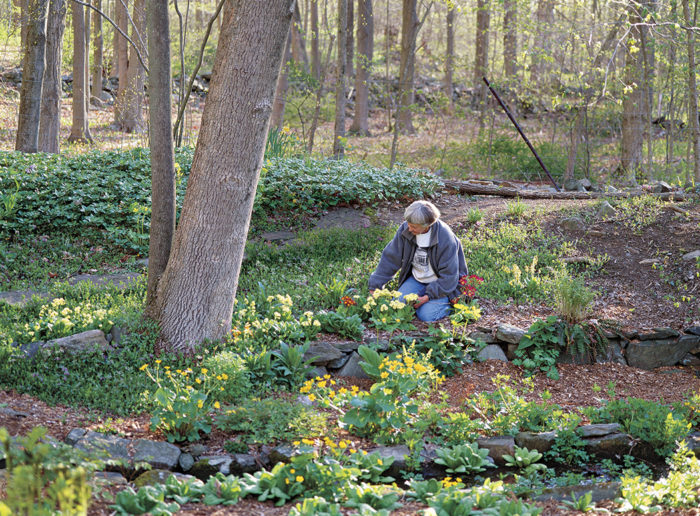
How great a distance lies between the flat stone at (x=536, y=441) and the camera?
3.86 m

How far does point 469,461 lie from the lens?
3598 millimetres

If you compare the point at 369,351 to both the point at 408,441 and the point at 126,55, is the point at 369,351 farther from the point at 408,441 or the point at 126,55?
the point at 126,55

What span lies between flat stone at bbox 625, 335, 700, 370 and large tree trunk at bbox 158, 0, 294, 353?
141 inches

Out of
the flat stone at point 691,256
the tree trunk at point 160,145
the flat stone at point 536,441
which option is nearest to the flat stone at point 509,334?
the flat stone at point 536,441

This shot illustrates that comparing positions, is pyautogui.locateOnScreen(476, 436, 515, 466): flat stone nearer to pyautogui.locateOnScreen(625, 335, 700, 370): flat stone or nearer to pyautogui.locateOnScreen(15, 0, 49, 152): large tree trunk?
pyautogui.locateOnScreen(625, 335, 700, 370): flat stone

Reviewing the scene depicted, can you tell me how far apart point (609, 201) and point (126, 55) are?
13.6 metres

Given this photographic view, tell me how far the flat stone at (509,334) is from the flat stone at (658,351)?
104 cm

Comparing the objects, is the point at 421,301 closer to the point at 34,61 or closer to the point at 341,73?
the point at 34,61

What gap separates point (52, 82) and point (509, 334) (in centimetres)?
922

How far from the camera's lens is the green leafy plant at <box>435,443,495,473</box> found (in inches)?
140

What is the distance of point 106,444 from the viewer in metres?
3.36

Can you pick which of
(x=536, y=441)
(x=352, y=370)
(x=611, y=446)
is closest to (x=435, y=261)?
(x=352, y=370)

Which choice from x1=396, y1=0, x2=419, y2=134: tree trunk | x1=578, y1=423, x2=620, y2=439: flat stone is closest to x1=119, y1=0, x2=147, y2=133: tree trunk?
x1=396, y1=0, x2=419, y2=134: tree trunk

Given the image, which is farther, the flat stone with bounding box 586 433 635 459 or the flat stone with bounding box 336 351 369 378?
the flat stone with bounding box 336 351 369 378
